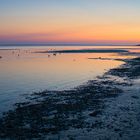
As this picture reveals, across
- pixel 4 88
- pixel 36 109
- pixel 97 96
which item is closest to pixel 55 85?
pixel 4 88

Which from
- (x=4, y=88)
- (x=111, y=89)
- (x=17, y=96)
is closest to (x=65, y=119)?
(x=17, y=96)

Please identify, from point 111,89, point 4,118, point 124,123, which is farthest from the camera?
point 111,89

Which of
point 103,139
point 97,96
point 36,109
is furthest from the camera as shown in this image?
point 97,96

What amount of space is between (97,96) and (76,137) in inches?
439

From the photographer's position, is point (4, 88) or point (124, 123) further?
point (4, 88)

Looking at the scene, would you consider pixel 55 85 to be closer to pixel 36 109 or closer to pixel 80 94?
pixel 80 94

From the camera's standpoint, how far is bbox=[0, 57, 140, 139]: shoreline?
53.2 feet

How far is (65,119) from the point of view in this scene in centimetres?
1883

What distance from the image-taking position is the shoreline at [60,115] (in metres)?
16.2

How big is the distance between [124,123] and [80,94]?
33.3ft

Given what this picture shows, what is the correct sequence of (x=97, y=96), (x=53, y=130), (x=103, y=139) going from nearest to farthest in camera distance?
(x=103, y=139) < (x=53, y=130) < (x=97, y=96)

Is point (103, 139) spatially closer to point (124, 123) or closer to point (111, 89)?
point (124, 123)

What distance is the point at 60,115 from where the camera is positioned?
19828mm

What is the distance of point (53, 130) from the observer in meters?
16.6
